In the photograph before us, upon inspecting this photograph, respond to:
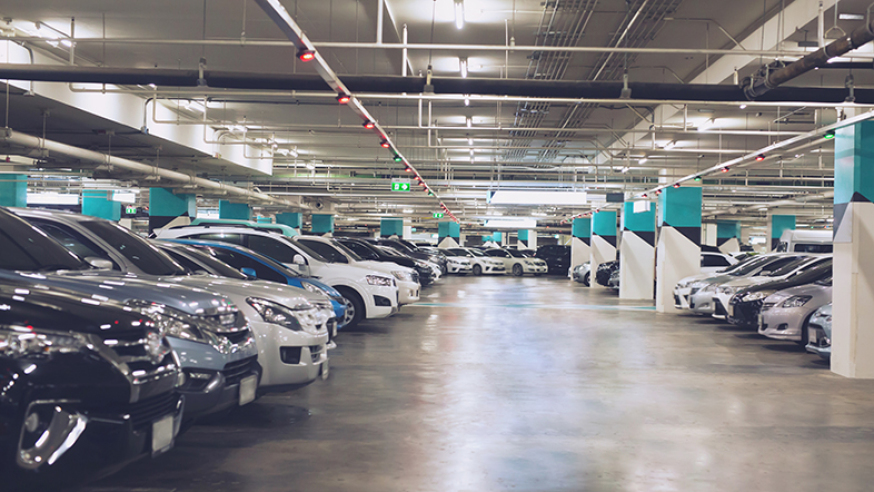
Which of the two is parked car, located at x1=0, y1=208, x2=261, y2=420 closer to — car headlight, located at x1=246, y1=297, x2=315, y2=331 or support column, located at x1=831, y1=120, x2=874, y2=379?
car headlight, located at x1=246, y1=297, x2=315, y2=331

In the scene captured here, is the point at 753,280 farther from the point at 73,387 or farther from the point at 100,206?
the point at 100,206

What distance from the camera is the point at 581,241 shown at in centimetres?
3238

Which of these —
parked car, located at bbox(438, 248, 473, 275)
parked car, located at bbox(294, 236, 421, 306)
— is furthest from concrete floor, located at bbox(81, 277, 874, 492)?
parked car, located at bbox(438, 248, 473, 275)

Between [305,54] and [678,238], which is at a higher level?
[305,54]

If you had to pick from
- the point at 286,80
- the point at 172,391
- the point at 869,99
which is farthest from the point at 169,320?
the point at 869,99

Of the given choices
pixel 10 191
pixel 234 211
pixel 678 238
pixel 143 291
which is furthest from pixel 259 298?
pixel 234 211

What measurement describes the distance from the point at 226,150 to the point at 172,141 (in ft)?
10.2

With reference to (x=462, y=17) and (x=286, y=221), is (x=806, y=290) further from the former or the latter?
(x=286, y=221)

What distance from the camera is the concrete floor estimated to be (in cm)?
401

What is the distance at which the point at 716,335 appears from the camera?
11.5 meters

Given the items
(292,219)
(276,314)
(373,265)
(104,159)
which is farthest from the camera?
(292,219)

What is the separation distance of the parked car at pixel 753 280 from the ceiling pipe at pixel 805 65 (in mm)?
4511

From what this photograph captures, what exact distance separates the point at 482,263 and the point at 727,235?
22.5 m

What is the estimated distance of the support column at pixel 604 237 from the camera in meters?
26.2
